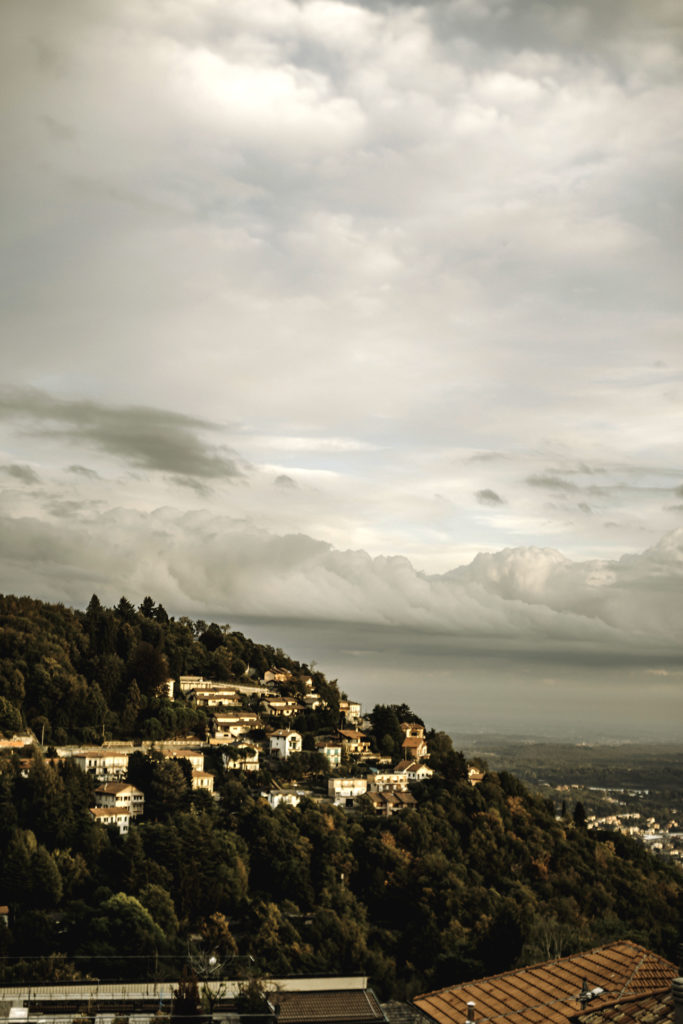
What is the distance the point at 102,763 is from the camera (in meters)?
40.3

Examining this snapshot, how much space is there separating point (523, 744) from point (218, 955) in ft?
496

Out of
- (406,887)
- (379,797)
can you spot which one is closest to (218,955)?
(406,887)

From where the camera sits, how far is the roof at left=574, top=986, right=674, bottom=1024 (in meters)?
8.70

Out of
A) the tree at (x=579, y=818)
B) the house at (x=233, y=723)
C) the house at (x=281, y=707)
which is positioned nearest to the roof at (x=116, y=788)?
the house at (x=233, y=723)

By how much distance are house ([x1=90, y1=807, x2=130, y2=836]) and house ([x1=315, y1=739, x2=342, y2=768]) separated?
13227 mm

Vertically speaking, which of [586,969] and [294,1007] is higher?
[586,969]

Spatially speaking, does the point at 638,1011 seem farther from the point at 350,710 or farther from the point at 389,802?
the point at 350,710

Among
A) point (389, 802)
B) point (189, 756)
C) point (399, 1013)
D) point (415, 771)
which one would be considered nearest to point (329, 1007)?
point (399, 1013)

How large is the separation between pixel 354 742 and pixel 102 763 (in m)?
15.6

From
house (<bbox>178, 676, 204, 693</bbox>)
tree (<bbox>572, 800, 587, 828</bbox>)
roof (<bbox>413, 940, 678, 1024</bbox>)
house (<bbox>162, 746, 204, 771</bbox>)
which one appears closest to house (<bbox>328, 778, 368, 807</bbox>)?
house (<bbox>162, 746, 204, 771</bbox>)

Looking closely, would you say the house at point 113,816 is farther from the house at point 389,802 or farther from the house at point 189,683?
the house at point 189,683

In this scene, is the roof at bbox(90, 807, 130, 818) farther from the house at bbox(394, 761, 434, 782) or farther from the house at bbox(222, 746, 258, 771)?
the house at bbox(394, 761, 434, 782)

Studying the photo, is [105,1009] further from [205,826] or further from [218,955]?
[205,826]

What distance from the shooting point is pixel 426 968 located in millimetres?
30078
